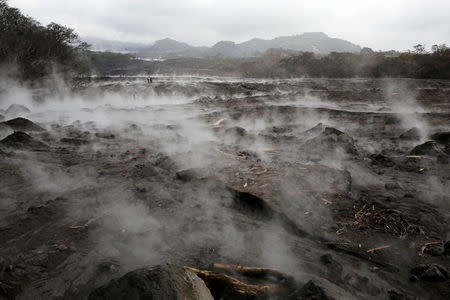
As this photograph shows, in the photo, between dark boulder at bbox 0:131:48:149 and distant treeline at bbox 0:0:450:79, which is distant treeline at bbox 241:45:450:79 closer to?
distant treeline at bbox 0:0:450:79

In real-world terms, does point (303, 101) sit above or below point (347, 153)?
above

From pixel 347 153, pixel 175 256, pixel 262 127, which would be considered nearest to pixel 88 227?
pixel 175 256

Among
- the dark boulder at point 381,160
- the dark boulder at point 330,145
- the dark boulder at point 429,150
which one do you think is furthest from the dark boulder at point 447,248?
the dark boulder at point 429,150

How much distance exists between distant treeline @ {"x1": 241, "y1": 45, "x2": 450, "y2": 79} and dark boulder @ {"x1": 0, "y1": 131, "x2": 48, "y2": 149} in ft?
75.3

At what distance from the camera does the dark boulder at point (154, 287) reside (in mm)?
1595

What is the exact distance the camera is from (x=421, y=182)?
418 centimetres

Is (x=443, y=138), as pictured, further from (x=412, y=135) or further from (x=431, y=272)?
(x=431, y=272)

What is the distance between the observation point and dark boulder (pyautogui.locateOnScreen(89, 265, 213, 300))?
5.23ft

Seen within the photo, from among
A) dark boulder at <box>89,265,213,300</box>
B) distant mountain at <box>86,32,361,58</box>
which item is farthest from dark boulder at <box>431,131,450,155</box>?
distant mountain at <box>86,32,361,58</box>

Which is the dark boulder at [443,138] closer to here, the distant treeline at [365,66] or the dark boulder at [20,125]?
the dark boulder at [20,125]

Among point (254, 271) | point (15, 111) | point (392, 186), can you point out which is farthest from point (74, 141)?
point (392, 186)

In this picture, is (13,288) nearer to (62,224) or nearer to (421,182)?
(62,224)

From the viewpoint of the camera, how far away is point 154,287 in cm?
161

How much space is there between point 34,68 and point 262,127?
13.8m
